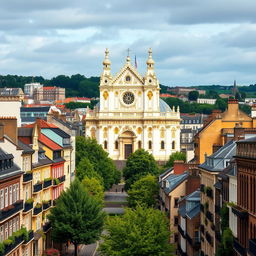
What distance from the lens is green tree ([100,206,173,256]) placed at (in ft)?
221

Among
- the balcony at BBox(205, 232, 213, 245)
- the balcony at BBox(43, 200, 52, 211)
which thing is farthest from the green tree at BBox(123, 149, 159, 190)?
the balcony at BBox(205, 232, 213, 245)

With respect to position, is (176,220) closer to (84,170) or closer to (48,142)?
(48,142)

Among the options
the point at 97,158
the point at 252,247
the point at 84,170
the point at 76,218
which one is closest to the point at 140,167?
the point at 97,158

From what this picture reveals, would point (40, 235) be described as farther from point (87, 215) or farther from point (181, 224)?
point (181, 224)

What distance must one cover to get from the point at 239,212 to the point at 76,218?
114 feet

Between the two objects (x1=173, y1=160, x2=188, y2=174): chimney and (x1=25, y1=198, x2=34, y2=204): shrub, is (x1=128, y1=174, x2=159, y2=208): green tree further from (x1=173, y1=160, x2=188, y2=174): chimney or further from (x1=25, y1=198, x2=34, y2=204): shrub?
(x1=25, y1=198, x2=34, y2=204): shrub

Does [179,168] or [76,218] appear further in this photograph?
[179,168]

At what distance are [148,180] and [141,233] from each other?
45.0 meters

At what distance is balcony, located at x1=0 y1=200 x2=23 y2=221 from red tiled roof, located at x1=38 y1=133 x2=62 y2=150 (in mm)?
22050

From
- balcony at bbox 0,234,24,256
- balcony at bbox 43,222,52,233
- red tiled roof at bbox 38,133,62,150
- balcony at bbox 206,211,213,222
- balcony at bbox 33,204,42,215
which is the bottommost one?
balcony at bbox 43,222,52,233

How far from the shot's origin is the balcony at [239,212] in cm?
4597

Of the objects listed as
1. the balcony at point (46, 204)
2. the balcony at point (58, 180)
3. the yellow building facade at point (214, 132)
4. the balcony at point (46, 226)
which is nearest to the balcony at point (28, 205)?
the balcony at point (46, 204)

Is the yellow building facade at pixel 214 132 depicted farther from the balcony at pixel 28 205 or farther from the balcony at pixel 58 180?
the balcony at pixel 28 205

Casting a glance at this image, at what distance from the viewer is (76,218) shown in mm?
79938
